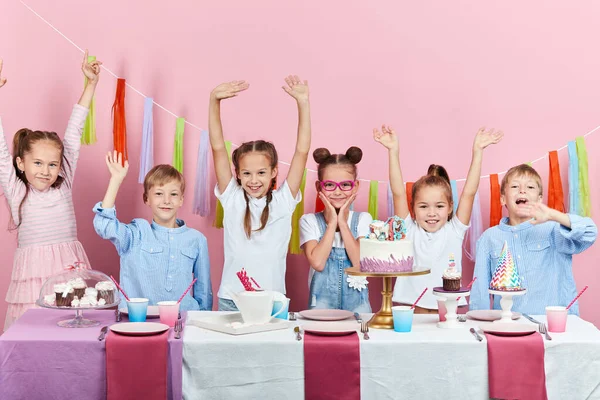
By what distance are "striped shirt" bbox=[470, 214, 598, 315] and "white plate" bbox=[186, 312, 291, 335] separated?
1.07 metres

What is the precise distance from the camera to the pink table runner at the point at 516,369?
6.99 ft

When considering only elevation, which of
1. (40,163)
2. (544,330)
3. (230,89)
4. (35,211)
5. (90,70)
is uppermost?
(90,70)

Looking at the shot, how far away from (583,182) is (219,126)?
174 cm

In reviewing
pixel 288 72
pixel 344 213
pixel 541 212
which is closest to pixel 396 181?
pixel 344 213

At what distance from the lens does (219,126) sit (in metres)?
3.16

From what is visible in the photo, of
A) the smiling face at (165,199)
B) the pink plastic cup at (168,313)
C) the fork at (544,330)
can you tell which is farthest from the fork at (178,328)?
the fork at (544,330)

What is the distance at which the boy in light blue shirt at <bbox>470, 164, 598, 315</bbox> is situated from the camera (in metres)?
3.00

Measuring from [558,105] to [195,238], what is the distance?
1.91 metres

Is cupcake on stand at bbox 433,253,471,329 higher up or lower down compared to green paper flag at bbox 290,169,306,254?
lower down

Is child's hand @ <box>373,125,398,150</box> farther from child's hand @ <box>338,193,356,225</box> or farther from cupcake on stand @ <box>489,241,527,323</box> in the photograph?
cupcake on stand @ <box>489,241,527,323</box>

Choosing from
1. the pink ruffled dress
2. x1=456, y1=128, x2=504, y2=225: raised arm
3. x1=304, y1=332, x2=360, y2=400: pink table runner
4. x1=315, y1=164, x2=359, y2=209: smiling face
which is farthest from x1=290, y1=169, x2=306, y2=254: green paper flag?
x1=304, y1=332, x2=360, y2=400: pink table runner

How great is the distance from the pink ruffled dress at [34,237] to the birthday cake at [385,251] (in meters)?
1.53

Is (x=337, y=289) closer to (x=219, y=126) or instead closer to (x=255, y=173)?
(x=255, y=173)

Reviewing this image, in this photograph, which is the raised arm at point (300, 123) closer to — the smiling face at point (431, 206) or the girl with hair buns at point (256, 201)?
the girl with hair buns at point (256, 201)
